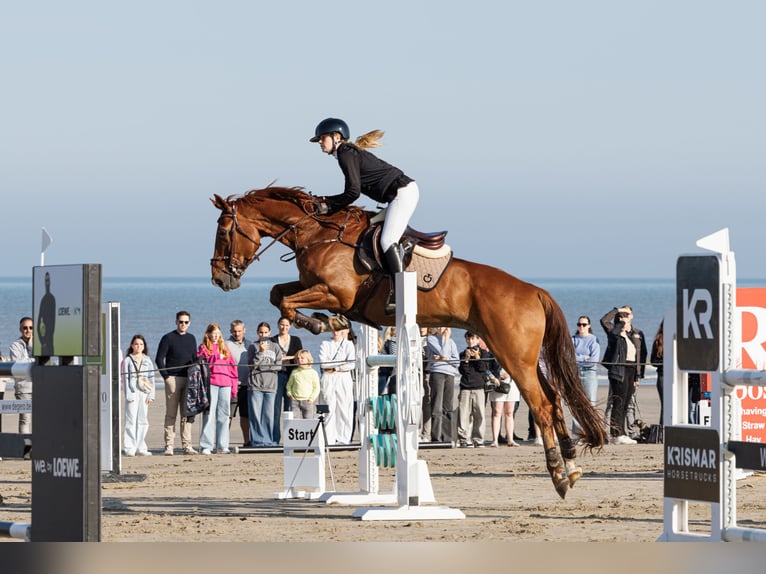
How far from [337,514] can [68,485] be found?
4.68 m

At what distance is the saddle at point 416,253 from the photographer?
11.0 metres

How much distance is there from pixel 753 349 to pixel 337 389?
6.75 m

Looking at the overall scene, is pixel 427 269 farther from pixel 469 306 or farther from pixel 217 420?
pixel 217 420

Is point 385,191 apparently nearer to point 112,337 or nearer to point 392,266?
point 392,266

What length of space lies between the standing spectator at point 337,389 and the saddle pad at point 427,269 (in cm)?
555

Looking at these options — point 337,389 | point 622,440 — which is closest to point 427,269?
point 337,389

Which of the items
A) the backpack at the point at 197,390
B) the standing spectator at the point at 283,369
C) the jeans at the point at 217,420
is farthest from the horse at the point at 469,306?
the standing spectator at the point at 283,369

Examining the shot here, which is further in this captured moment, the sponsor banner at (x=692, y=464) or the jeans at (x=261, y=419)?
the jeans at (x=261, y=419)

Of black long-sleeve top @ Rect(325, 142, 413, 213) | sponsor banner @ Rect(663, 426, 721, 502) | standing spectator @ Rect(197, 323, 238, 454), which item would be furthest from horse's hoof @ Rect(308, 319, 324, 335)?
standing spectator @ Rect(197, 323, 238, 454)

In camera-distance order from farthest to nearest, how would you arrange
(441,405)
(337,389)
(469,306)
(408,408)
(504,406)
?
(504,406), (441,405), (337,389), (469,306), (408,408)

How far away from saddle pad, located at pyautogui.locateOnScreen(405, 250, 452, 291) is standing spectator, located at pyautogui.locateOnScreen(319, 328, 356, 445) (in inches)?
219

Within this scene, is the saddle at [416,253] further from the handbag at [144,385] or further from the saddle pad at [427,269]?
the handbag at [144,385]

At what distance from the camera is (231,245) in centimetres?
1156

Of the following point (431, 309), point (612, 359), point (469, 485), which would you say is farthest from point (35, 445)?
point (612, 359)
